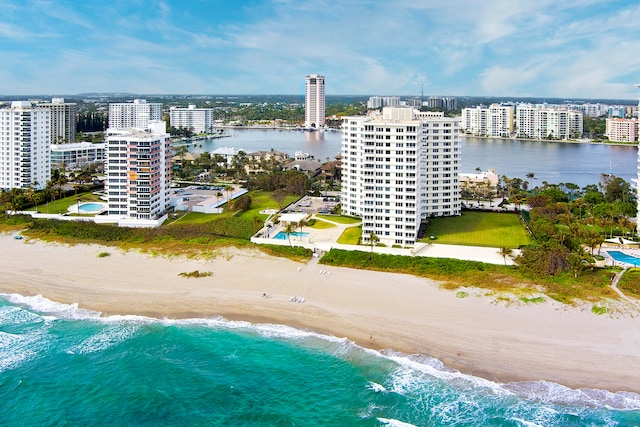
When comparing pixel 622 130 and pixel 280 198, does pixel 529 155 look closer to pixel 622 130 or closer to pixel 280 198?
pixel 622 130

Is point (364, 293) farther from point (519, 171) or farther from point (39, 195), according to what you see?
point (519, 171)

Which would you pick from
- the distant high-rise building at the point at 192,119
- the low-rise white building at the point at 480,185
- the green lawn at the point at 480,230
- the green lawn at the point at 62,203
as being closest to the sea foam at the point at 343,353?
the green lawn at the point at 480,230

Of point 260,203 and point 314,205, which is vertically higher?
point 260,203

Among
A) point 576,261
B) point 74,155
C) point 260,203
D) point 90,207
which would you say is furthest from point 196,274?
point 74,155

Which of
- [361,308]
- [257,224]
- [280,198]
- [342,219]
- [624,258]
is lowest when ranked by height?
[361,308]

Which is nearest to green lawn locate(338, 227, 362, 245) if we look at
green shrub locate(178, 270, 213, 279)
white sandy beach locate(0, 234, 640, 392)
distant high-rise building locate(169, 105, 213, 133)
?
white sandy beach locate(0, 234, 640, 392)
